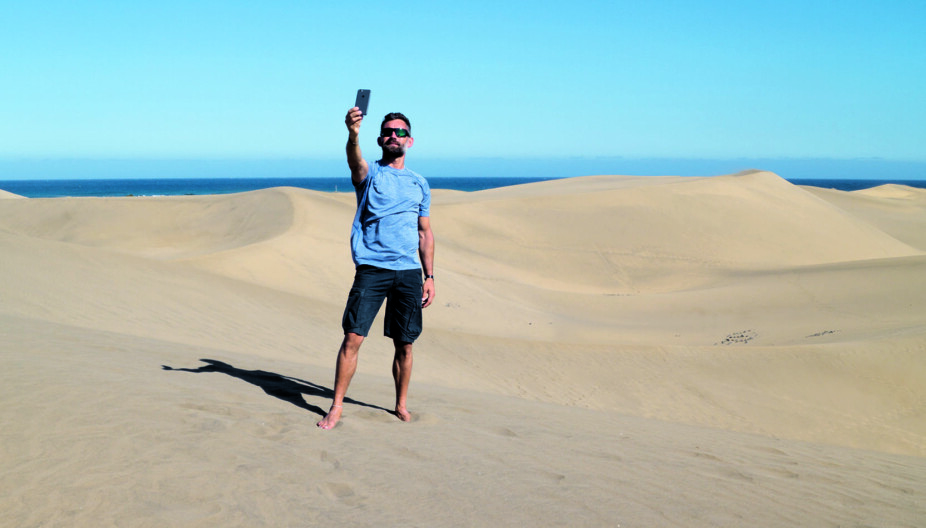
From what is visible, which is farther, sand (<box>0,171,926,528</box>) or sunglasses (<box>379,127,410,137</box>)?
sunglasses (<box>379,127,410,137</box>)

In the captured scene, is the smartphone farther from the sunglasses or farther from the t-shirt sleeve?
the t-shirt sleeve

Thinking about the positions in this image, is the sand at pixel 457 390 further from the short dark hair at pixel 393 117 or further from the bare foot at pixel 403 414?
the short dark hair at pixel 393 117

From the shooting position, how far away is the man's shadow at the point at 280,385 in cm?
512

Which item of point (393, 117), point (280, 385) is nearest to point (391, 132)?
point (393, 117)

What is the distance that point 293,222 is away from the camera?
20141mm

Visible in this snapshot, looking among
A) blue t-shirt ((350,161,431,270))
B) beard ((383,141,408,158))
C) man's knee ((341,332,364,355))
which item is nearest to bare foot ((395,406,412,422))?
man's knee ((341,332,364,355))

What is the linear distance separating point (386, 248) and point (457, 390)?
10.6 feet

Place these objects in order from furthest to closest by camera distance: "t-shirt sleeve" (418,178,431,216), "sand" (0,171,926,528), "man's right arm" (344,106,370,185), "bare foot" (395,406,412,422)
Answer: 1. "bare foot" (395,406,412,422)
2. "t-shirt sleeve" (418,178,431,216)
3. "man's right arm" (344,106,370,185)
4. "sand" (0,171,926,528)

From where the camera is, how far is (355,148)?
4.31 m

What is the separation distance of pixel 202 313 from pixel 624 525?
321 inches

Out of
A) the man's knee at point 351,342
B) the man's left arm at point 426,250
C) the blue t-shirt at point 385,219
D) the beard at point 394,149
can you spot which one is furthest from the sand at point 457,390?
the beard at point 394,149

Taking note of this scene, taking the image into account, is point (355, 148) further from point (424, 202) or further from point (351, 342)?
point (351, 342)

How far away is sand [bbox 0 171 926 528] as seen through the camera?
3.16 metres

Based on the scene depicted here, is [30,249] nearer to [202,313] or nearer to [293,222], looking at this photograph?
[202,313]
